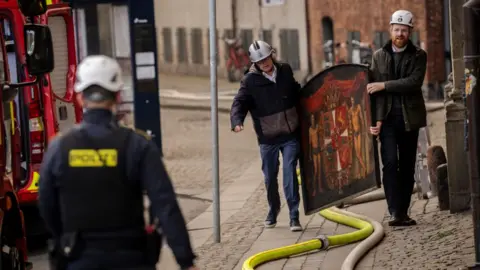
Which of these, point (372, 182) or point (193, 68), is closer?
point (372, 182)

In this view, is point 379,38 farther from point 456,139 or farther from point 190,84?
point 456,139

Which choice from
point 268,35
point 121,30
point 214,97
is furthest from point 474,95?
point 268,35

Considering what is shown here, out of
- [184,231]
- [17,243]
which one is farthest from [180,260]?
[17,243]

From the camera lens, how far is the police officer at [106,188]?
7223 mm

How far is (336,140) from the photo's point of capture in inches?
545

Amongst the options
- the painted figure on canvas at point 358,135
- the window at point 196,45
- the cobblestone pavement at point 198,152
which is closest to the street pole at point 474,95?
the painted figure on canvas at point 358,135

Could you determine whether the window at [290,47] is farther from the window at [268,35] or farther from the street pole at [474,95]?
the street pole at [474,95]

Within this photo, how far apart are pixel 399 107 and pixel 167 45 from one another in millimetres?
28436

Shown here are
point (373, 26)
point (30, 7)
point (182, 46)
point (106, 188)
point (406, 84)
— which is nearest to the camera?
point (106, 188)

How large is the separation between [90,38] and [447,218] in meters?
12.4

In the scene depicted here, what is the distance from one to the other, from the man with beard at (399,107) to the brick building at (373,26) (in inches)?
672

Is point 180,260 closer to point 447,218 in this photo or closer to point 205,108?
point 447,218

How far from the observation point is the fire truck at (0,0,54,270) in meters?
10.2

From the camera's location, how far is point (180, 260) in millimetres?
7254
